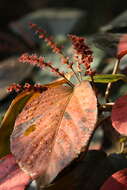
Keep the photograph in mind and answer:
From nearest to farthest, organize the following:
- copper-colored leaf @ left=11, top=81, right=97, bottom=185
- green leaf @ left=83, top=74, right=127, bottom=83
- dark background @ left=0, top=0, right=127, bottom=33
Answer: copper-colored leaf @ left=11, top=81, right=97, bottom=185 → green leaf @ left=83, top=74, right=127, bottom=83 → dark background @ left=0, top=0, right=127, bottom=33

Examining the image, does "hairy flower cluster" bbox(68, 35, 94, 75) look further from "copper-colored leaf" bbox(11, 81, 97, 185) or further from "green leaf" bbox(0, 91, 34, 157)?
"green leaf" bbox(0, 91, 34, 157)

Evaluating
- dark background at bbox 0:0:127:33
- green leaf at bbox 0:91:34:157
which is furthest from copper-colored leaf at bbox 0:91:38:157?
dark background at bbox 0:0:127:33

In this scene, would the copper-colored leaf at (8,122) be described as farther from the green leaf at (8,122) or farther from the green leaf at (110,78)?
the green leaf at (110,78)

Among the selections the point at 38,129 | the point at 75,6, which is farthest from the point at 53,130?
the point at 75,6

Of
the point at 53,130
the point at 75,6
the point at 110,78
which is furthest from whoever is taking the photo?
the point at 75,6

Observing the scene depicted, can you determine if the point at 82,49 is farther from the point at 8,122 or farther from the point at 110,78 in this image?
the point at 8,122

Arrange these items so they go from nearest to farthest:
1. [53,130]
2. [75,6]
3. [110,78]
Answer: [53,130]
[110,78]
[75,6]
